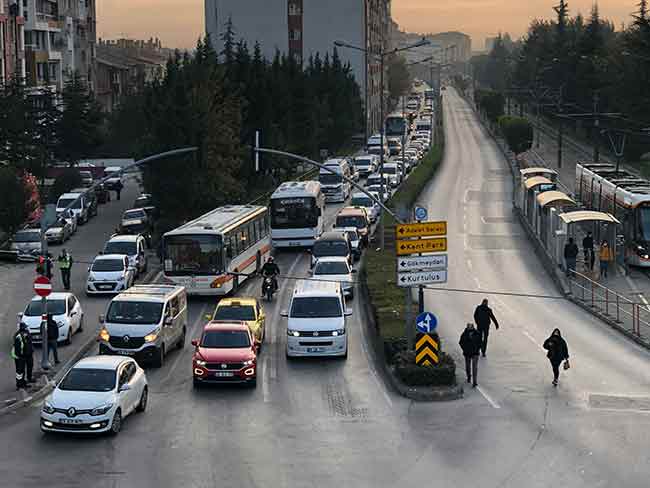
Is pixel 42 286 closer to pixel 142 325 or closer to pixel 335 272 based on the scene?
pixel 142 325

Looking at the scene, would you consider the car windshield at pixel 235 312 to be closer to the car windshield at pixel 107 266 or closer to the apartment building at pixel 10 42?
the car windshield at pixel 107 266

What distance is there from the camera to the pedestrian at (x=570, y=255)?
4428 centimetres

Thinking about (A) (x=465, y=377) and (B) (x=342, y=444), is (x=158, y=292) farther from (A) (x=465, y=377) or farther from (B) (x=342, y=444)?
(B) (x=342, y=444)

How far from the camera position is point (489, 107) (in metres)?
151

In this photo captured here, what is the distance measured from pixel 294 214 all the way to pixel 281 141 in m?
25.2

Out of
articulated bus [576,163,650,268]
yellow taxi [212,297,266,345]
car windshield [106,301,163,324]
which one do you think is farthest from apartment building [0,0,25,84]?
car windshield [106,301,163,324]

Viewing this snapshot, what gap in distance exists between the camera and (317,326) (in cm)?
3195

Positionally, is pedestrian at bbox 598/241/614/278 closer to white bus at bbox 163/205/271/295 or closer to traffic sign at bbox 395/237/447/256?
white bus at bbox 163/205/271/295

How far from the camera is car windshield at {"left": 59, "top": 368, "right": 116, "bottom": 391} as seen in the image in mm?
23750

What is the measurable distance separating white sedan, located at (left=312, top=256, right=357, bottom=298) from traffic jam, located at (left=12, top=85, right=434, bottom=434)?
5 cm

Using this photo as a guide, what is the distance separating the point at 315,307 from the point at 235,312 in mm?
2262

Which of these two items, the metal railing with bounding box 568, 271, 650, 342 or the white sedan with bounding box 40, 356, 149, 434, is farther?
the metal railing with bounding box 568, 271, 650, 342

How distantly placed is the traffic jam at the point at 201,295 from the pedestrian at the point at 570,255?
795cm

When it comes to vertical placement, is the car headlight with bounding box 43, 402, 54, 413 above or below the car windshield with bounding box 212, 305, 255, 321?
below
